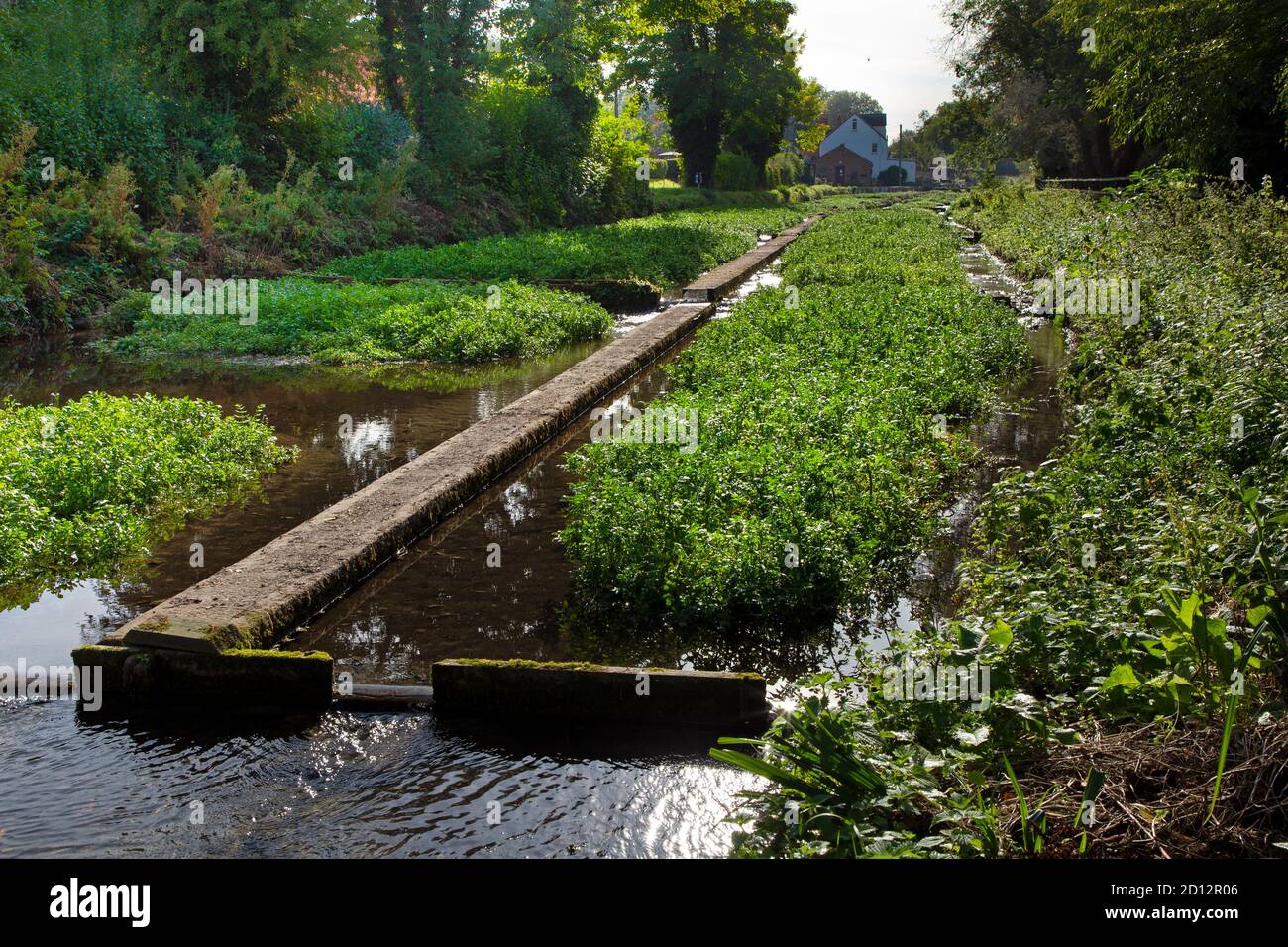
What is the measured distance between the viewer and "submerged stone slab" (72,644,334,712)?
445 centimetres

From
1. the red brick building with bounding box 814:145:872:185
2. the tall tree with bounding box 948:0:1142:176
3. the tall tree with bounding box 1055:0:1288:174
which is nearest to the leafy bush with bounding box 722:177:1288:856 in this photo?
the tall tree with bounding box 1055:0:1288:174

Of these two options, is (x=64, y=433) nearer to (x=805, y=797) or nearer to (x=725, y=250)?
(x=805, y=797)

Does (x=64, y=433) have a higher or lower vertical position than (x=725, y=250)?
A: lower

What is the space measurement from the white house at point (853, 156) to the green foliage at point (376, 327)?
93.4m

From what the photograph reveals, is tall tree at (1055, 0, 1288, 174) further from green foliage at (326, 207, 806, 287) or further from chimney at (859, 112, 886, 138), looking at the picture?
chimney at (859, 112, 886, 138)

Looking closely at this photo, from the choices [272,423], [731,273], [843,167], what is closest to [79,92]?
[731,273]

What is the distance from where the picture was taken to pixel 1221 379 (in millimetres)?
6211

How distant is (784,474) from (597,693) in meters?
2.35

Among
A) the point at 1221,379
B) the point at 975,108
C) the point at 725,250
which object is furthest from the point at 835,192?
the point at 1221,379

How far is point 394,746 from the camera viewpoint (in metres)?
4.12

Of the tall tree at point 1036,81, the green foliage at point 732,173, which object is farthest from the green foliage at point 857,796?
the green foliage at point 732,173

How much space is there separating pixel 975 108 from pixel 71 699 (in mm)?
46714

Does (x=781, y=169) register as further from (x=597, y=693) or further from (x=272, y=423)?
(x=597, y=693)

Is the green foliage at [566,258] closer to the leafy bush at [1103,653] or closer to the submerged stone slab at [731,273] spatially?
the submerged stone slab at [731,273]
